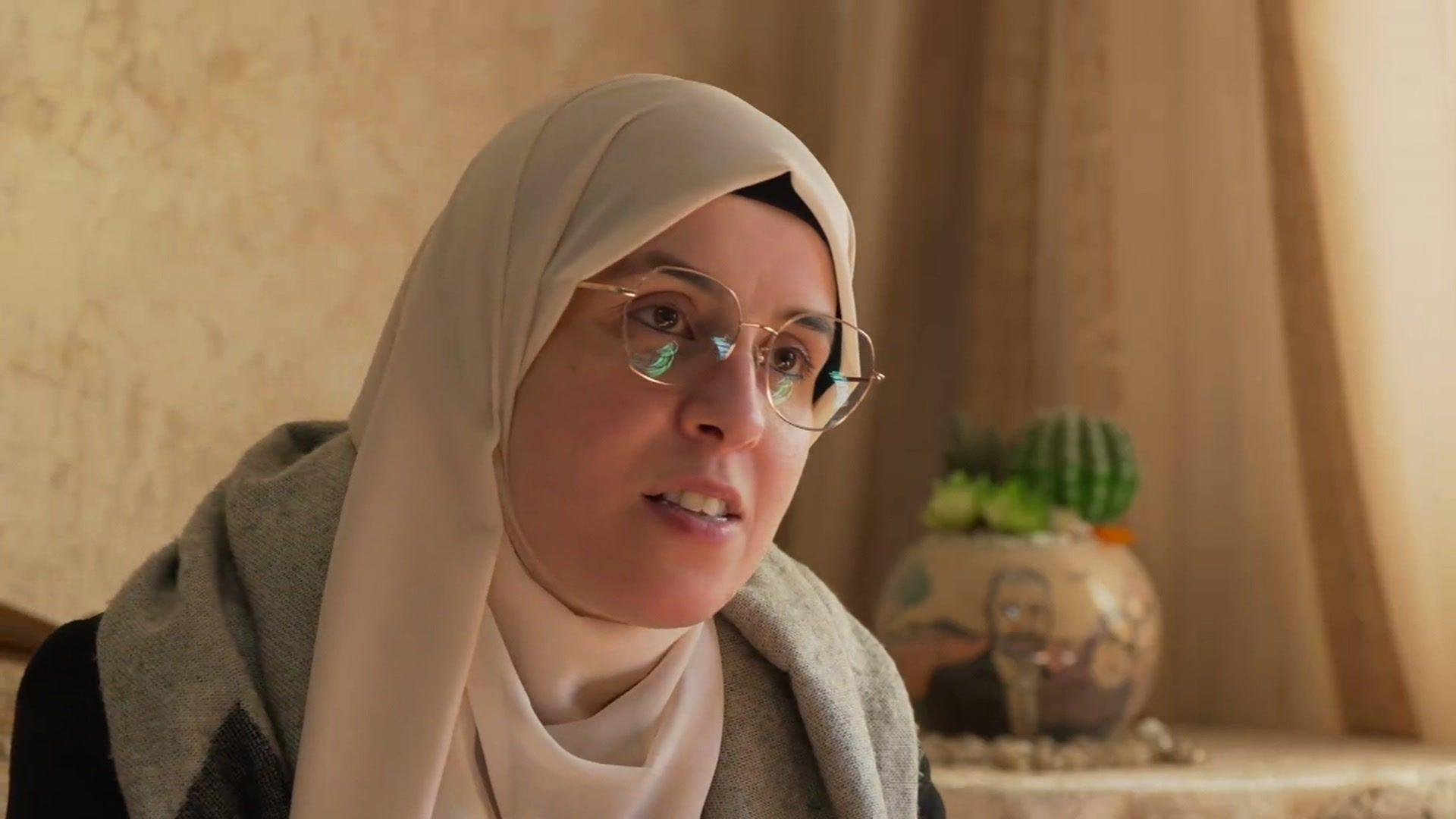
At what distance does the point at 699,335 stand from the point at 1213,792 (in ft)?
2.92

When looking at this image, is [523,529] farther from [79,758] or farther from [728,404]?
[79,758]

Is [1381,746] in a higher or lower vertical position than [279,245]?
lower

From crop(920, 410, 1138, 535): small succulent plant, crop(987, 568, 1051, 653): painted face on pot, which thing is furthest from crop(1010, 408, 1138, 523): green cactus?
crop(987, 568, 1051, 653): painted face on pot

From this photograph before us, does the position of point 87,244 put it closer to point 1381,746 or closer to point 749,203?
point 749,203

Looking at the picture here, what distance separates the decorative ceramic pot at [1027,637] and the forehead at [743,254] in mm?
852

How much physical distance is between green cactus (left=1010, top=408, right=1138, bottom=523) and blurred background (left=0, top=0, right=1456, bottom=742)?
292 mm

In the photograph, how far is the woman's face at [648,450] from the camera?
0.94 metres

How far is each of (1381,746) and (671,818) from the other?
1.20 metres

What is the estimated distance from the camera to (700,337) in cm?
98

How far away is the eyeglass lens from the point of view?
0.96 meters

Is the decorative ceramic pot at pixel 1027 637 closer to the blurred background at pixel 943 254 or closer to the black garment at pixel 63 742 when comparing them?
the blurred background at pixel 943 254

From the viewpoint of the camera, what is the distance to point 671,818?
103cm

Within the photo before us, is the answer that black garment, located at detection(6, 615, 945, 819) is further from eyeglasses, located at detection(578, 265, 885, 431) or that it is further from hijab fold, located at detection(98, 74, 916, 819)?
eyeglasses, located at detection(578, 265, 885, 431)

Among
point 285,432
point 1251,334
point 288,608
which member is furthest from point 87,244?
point 1251,334
